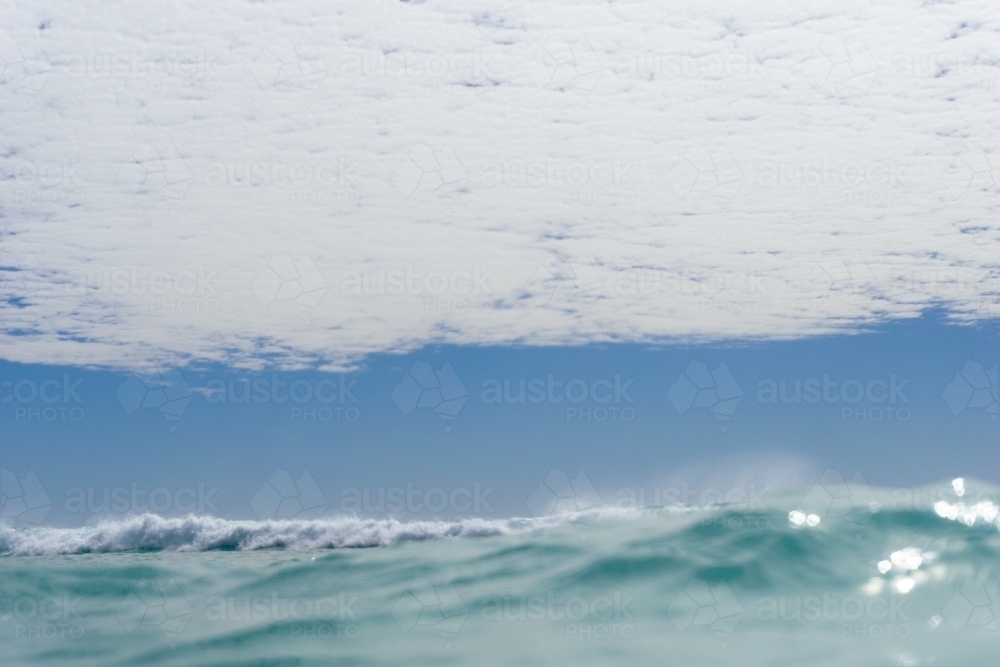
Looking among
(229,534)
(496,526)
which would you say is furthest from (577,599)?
(229,534)

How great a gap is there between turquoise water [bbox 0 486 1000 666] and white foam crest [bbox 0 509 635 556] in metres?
0.32

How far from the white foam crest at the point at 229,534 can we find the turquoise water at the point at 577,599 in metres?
0.32

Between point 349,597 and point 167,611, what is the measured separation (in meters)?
3.04

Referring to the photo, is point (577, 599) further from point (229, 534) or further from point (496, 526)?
point (229, 534)

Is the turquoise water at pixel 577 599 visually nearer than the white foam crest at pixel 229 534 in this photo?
Yes

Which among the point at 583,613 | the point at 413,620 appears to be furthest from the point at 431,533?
the point at 583,613

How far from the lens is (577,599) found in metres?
11.6

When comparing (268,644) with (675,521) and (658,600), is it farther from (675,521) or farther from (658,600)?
(675,521)

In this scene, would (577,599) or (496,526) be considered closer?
(577,599)

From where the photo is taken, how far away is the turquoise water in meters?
9.98

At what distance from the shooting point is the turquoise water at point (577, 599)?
32.7 ft

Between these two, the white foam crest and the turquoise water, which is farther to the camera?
the white foam crest

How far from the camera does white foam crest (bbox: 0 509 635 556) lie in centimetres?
1602

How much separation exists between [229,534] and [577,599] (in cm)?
966
